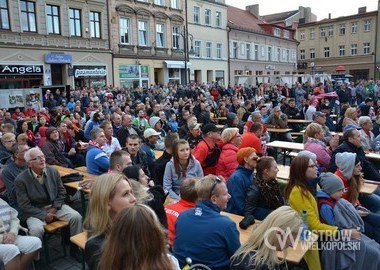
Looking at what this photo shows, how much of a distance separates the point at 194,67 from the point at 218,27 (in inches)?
247

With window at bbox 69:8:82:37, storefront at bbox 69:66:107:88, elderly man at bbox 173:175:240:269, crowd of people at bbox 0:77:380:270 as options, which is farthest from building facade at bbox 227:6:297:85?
elderly man at bbox 173:175:240:269

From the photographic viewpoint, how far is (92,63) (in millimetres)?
Result: 23688

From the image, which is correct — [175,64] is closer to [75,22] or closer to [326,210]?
[75,22]

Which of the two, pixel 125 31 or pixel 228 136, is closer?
pixel 228 136

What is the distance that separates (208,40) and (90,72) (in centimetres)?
1525

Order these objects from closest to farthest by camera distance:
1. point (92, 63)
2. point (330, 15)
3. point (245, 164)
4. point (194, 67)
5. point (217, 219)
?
point (217, 219) → point (245, 164) → point (92, 63) → point (194, 67) → point (330, 15)

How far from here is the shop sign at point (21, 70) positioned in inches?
752

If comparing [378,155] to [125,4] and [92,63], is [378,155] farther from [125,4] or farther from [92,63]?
[125,4]

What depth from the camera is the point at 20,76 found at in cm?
2011

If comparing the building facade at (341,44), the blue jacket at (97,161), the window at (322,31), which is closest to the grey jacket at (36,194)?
the blue jacket at (97,161)

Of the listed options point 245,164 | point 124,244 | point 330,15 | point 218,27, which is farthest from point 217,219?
point 330,15

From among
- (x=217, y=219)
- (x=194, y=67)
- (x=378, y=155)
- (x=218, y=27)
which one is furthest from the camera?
(x=218, y=27)

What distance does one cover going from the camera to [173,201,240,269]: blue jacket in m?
2.91

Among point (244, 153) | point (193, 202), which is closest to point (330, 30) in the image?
point (244, 153)
